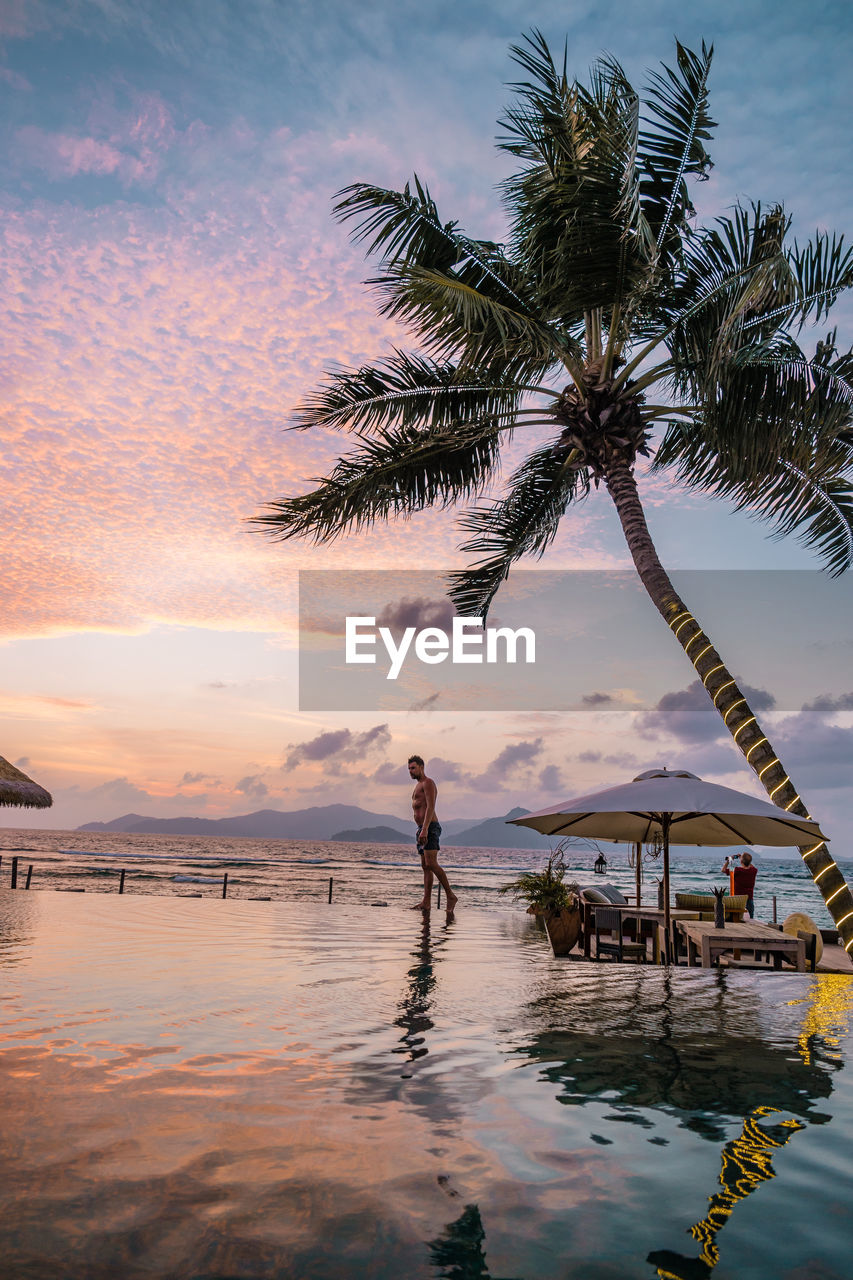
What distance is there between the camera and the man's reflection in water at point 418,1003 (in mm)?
4953

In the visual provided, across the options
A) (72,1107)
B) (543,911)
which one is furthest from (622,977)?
(72,1107)

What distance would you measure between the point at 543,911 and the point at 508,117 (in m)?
10.4

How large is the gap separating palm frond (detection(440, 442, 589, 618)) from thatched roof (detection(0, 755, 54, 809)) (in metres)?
13.4

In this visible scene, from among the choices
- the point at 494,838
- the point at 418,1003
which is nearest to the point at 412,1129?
the point at 418,1003

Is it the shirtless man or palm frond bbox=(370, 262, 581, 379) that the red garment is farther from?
palm frond bbox=(370, 262, 581, 379)

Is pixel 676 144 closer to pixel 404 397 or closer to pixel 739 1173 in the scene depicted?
pixel 404 397

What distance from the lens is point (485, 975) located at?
7.83 meters

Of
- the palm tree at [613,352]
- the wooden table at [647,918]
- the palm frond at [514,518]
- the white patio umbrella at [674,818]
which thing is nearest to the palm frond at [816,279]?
the palm tree at [613,352]

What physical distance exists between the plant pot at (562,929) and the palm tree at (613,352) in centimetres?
289

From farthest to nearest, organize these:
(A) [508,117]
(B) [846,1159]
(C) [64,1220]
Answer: (A) [508,117]
(B) [846,1159]
(C) [64,1220]

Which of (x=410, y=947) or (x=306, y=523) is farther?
(x=306, y=523)

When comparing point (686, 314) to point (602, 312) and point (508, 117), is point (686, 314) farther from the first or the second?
point (508, 117)

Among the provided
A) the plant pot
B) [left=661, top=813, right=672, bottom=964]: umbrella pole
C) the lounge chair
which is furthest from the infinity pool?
the lounge chair

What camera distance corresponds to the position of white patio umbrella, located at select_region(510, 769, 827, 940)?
8695mm
